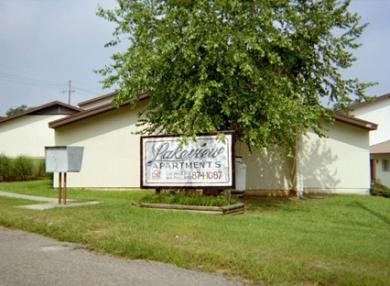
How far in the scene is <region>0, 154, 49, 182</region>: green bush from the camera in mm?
27234

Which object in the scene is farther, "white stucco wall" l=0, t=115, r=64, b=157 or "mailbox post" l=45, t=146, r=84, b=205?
"white stucco wall" l=0, t=115, r=64, b=157

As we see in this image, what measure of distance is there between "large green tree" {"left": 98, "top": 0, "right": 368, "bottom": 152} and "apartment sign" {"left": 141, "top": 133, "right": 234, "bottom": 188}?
0.46 metres

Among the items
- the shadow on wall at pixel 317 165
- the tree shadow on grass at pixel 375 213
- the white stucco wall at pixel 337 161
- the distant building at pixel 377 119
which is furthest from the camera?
the distant building at pixel 377 119

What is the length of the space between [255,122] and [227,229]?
16.7 ft

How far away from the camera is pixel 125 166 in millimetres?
20734

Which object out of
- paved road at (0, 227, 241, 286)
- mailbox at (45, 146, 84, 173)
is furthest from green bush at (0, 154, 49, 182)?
paved road at (0, 227, 241, 286)

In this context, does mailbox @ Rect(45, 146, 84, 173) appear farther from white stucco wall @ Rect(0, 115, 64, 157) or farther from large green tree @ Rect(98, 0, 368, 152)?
white stucco wall @ Rect(0, 115, 64, 157)

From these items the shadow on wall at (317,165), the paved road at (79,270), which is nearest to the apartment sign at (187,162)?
the paved road at (79,270)

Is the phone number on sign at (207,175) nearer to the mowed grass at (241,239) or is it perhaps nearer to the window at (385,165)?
the mowed grass at (241,239)

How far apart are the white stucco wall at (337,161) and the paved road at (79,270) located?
13912 mm

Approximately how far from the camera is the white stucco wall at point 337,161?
67.6 ft

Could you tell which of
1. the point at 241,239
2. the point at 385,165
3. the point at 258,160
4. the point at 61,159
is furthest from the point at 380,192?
Result: the point at 241,239

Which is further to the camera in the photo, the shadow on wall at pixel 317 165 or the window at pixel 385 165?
the window at pixel 385 165

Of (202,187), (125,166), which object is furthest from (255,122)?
(125,166)
